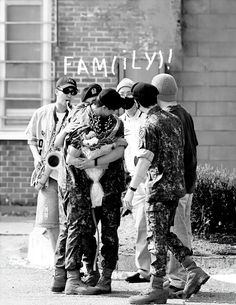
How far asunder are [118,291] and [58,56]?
237 inches

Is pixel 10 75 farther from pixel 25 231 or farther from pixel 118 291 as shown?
pixel 118 291

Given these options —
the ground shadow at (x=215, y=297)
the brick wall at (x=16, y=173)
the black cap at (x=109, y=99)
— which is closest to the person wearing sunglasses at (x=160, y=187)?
the ground shadow at (x=215, y=297)

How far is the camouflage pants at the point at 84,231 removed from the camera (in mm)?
8086

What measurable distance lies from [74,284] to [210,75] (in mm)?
6334

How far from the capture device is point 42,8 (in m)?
13.8

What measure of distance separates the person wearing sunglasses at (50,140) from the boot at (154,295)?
166 centimetres

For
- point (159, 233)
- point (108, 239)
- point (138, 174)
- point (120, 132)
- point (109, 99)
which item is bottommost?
point (108, 239)

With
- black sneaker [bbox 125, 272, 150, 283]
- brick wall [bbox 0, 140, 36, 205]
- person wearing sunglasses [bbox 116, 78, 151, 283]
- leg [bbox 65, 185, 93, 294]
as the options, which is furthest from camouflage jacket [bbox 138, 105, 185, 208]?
brick wall [bbox 0, 140, 36, 205]

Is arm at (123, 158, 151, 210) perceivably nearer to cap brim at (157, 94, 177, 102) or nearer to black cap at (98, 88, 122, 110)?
black cap at (98, 88, 122, 110)

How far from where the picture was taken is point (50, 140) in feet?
29.5

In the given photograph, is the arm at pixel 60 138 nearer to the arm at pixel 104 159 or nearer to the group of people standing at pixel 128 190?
the group of people standing at pixel 128 190

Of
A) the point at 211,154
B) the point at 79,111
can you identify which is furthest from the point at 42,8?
the point at 79,111

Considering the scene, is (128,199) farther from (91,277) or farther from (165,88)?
(165,88)

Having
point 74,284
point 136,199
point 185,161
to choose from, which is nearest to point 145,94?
point 185,161
